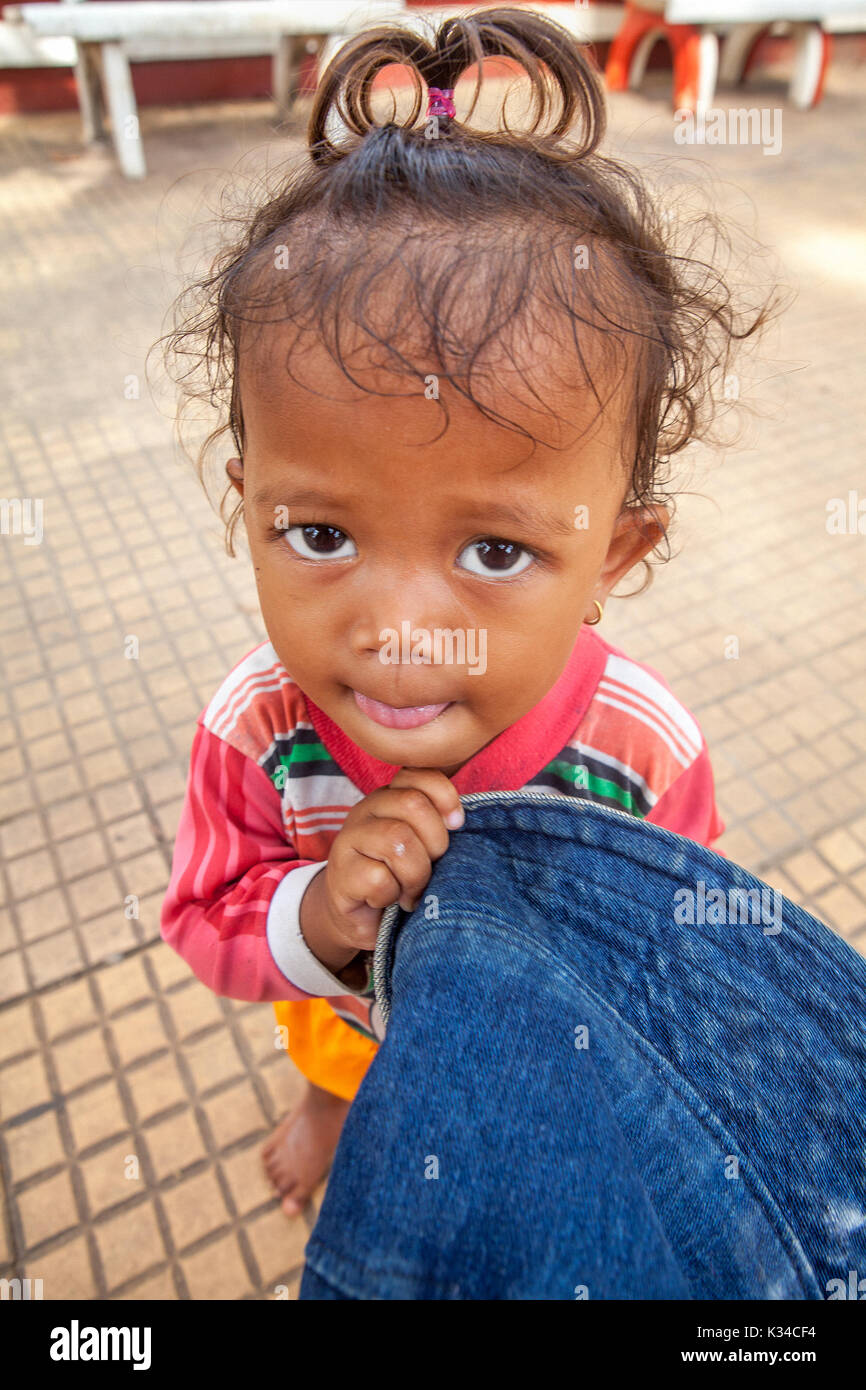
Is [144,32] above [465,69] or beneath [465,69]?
above

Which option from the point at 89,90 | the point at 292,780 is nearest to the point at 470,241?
the point at 292,780

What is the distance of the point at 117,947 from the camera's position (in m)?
1.82

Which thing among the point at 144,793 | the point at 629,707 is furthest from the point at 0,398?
the point at 629,707

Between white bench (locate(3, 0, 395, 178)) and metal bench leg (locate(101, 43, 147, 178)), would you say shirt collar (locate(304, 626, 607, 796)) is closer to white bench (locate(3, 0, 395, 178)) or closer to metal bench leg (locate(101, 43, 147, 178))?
white bench (locate(3, 0, 395, 178))

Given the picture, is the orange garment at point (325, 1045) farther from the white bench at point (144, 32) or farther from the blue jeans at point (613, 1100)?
the white bench at point (144, 32)

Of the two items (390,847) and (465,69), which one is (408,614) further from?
(465,69)

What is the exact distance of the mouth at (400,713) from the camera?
746 millimetres

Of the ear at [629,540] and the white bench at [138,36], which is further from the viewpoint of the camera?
the white bench at [138,36]

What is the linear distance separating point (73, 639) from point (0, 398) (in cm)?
135

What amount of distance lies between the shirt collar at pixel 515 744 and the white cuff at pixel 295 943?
0.11m

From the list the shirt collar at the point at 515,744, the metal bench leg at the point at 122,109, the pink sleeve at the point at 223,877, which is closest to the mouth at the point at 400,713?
the shirt collar at the point at 515,744

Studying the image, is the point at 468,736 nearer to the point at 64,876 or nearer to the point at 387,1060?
the point at 387,1060

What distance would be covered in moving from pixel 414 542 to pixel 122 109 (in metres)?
5.23

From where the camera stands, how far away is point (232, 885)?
105 centimetres
